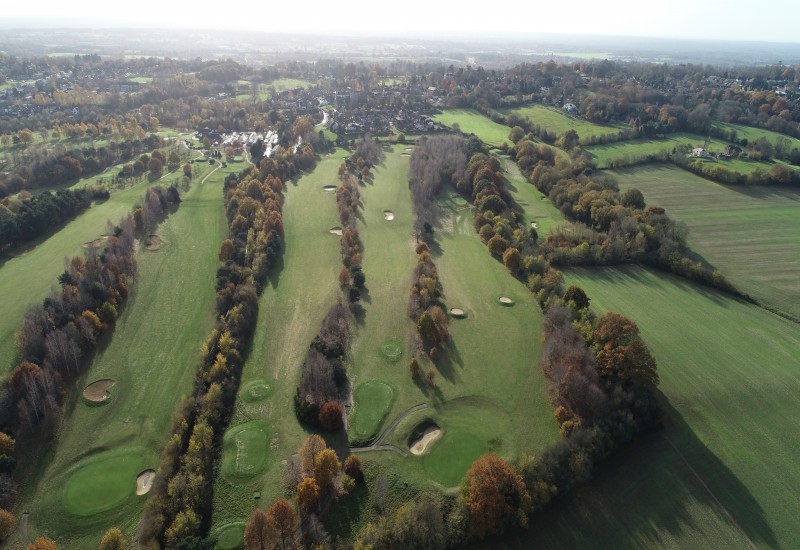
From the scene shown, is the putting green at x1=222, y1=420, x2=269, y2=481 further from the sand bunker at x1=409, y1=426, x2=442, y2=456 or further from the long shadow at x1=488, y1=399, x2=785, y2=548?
the long shadow at x1=488, y1=399, x2=785, y2=548

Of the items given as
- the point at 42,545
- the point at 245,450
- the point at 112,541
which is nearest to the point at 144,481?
the point at 112,541

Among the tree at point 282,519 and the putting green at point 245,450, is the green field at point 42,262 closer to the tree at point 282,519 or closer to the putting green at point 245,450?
the putting green at point 245,450

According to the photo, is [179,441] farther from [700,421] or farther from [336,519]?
[700,421]

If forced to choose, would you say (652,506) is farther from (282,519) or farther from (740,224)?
(740,224)

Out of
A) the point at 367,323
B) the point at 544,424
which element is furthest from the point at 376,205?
the point at 544,424

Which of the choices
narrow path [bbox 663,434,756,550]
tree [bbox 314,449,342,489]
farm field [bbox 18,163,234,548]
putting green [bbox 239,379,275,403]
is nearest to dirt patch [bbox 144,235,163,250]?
farm field [bbox 18,163,234,548]
